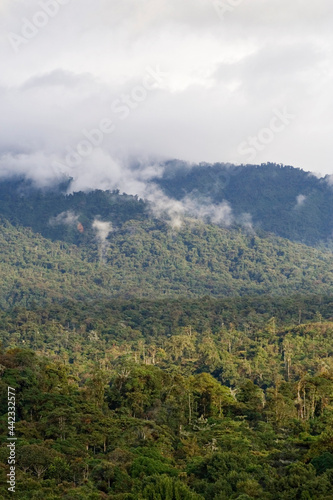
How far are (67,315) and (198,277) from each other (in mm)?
49267

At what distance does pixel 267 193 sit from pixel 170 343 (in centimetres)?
11867

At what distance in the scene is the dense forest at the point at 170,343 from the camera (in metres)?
30.7

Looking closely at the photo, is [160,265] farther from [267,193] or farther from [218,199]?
[267,193]

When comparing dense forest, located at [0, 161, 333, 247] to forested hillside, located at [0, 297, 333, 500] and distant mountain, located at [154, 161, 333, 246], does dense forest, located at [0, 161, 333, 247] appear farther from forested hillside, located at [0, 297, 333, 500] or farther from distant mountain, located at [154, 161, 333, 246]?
forested hillside, located at [0, 297, 333, 500]

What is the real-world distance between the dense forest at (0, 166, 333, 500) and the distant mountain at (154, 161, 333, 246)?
1.46 feet

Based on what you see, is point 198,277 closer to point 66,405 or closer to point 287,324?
point 287,324

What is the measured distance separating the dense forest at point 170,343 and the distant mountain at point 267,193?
0.45 metres

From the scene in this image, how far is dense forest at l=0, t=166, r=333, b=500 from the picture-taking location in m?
30.7

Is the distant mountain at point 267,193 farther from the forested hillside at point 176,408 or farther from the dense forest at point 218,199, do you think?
the forested hillside at point 176,408

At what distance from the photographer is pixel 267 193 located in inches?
7313

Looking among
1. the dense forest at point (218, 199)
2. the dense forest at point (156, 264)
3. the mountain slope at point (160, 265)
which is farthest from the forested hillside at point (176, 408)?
the dense forest at point (218, 199)

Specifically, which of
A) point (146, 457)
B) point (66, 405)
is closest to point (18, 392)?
point (66, 405)

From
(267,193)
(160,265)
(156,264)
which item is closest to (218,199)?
(267,193)

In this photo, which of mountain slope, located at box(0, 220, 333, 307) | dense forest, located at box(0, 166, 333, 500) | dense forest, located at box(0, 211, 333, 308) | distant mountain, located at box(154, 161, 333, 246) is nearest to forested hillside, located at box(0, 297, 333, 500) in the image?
dense forest, located at box(0, 166, 333, 500)
